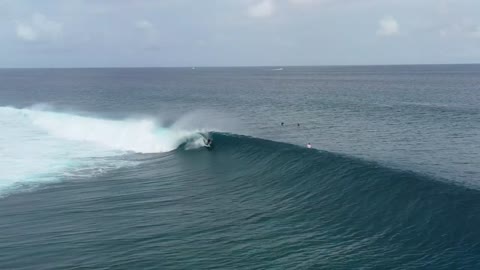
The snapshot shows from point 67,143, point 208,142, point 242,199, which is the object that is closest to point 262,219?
point 242,199

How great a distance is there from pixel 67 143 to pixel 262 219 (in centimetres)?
3164

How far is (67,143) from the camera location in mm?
49781

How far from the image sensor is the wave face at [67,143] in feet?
122

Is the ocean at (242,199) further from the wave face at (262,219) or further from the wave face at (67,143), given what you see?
the wave face at (67,143)

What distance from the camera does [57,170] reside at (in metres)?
37.2

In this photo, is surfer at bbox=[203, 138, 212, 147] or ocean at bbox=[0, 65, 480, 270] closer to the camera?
ocean at bbox=[0, 65, 480, 270]

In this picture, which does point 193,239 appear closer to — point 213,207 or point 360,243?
point 213,207

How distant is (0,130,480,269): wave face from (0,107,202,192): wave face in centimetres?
451

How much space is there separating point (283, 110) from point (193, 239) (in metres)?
57.4

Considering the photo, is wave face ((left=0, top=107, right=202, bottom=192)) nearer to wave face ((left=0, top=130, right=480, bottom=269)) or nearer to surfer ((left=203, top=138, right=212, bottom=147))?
surfer ((left=203, top=138, right=212, bottom=147))

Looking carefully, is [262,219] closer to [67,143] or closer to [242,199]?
[242,199]

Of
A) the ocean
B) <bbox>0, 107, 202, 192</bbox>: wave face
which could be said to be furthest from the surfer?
<bbox>0, 107, 202, 192</bbox>: wave face

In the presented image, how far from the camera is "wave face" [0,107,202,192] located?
37156mm

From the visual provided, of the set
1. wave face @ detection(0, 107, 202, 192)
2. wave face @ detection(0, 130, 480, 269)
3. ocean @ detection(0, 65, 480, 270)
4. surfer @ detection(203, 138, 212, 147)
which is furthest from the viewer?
surfer @ detection(203, 138, 212, 147)
